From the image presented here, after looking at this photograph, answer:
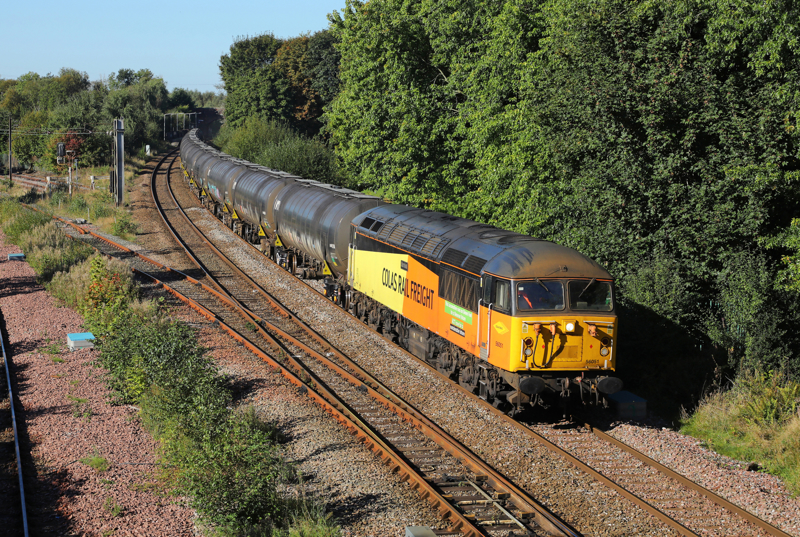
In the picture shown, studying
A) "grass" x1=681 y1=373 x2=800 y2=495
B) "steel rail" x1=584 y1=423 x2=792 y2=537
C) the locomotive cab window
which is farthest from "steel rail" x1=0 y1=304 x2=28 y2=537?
"grass" x1=681 y1=373 x2=800 y2=495

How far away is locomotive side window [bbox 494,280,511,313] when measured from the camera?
13.2 metres

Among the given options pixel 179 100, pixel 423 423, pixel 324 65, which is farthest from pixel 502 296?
pixel 179 100

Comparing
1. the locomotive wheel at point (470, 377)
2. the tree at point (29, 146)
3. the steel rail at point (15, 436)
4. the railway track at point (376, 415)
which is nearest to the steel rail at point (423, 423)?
the railway track at point (376, 415)

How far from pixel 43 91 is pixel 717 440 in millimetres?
127402

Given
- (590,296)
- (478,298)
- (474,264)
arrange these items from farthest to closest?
(474,264) → (478,298) → (590,296)

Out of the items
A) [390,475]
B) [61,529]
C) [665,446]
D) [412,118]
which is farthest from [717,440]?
[412,118]

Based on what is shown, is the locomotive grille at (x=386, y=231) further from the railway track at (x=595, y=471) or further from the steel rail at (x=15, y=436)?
the steel rail at (x=15, y=436)

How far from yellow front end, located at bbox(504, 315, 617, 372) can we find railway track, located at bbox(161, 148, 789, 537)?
1.40 m

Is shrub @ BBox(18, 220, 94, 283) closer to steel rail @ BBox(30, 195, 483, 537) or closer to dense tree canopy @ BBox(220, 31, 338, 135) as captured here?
steel rail @ BBox(30, 195, 483, 537)

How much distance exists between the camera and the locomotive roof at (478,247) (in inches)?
528

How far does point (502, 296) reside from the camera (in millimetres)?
13375

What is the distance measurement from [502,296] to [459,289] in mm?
1737

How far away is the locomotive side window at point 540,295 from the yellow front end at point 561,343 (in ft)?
0.86

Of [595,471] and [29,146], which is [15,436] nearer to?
[595,471]
